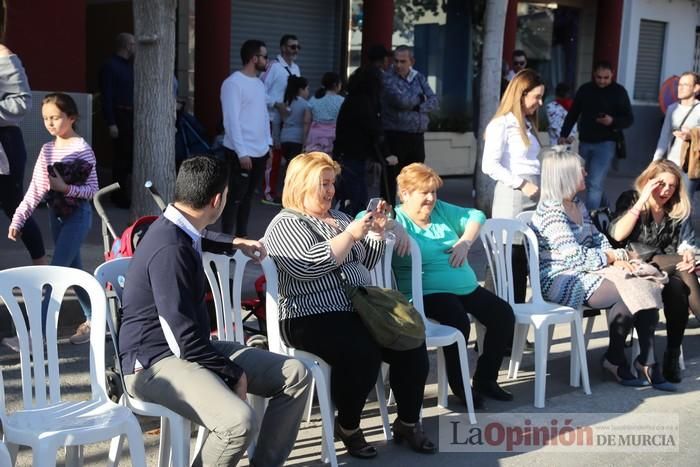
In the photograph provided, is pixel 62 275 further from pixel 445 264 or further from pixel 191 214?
pixel 445 264

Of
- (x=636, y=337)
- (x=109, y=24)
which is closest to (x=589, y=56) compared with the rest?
(x=109, y=24)

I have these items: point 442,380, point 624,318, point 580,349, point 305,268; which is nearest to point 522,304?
point 580,349

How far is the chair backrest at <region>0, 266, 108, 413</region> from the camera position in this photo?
3527 millimetres

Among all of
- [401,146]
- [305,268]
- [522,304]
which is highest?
[401,146]

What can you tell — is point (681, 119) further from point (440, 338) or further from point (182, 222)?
point (182, 222)

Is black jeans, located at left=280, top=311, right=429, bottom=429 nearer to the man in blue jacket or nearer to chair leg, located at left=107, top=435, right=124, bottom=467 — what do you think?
the man in blue jacket

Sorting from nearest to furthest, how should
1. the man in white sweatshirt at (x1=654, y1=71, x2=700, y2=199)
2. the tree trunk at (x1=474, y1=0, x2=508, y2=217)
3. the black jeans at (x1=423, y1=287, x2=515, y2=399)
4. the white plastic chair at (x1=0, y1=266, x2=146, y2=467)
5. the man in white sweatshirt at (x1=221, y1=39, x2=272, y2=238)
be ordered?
the white plastic chair at (x1=0, y1=266, x2=146, y2=467) < the black jeans at (x1=423, y1=287, x2=515, y2=399) < the man in white sweatshirt at (x1=221, y1=39, x2=272, y2=238) < the man in white sweatshirt at (x1=654, y1=71, x2=700, y2=199) < the tree trunk at (x1=474, y1=0, x2=508, y2=217)

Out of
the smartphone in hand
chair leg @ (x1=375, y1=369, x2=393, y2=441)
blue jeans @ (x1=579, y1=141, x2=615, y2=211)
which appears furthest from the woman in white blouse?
blue jeans @ (x1=579, y1=141, x2=615, y2=211)

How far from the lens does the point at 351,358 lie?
4266 mm

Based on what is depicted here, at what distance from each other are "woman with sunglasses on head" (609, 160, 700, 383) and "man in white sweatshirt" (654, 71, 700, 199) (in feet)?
8.00

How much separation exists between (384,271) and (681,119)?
480 cm

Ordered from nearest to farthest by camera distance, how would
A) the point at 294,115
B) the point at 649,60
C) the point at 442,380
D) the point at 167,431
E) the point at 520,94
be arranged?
1. the point at 167,431
2. the point at 442,380
3. the point at 520,94
4. the point at 294,115
5. the point at 649,60

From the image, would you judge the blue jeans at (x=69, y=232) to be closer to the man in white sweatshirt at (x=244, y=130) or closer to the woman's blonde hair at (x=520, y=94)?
the man in white sweatshirt at (x=244, y=130)

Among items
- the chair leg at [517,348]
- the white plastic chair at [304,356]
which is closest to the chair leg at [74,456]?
the white plastic chair at [304,356]
